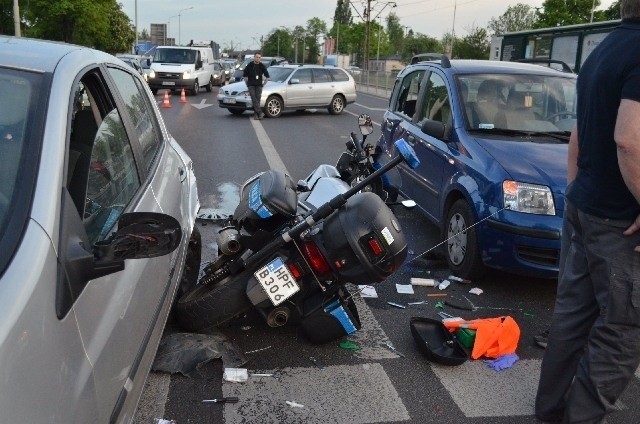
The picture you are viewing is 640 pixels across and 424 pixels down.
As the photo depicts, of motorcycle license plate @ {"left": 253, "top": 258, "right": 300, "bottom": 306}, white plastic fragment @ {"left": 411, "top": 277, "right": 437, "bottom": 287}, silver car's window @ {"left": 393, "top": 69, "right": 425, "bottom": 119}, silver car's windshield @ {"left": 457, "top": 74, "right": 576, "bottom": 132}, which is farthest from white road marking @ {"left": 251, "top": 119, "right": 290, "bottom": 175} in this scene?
motorcycle license plate @ {"left": 253, "top": 258, "right": 300, "bottom": 306}

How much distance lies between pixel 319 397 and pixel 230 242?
3.70 feet

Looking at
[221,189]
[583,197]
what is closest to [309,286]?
[583,197]

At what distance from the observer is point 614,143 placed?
2729 millimetres

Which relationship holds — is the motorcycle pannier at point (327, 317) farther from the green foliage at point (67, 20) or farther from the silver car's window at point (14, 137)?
the green foliage at point (67, 20)

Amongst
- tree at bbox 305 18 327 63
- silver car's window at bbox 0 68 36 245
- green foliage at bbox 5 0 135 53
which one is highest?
tree at bbox 305 18 327 63

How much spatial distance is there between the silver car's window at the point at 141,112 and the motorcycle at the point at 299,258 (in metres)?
0.68

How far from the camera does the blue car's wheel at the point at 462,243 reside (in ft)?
16.7

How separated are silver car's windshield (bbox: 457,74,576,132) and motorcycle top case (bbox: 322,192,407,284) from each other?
2297 mm

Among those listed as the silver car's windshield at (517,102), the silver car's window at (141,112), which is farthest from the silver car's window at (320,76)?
the silver car's window at (141,112)

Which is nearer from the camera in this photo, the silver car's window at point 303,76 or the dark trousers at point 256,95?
the dark trousers at point 256,95

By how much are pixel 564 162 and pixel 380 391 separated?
243 cm

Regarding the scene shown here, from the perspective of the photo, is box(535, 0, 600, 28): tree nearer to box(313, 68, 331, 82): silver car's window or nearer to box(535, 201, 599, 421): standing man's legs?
box(313, 68, 331, 82): silver car's window

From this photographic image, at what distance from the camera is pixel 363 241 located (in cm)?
355

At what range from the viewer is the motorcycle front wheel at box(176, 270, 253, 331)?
152 inches
